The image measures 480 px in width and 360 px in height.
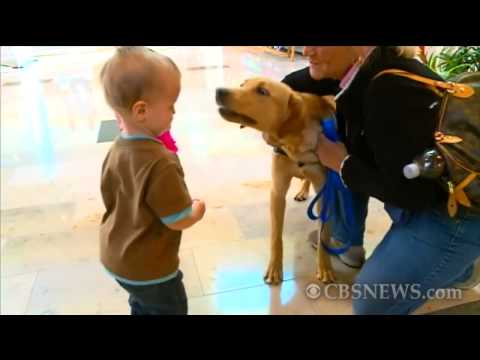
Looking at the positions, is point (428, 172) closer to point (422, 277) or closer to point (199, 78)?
point (422, 277)

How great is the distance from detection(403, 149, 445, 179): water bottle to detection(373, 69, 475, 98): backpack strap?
0.16 meters

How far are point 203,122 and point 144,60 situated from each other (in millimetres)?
2772

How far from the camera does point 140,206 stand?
1.06 meters

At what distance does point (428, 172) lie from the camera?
105 centimetres

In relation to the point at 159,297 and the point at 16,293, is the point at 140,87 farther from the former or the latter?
the point at 16,293

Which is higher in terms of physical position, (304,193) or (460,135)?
(460,135)

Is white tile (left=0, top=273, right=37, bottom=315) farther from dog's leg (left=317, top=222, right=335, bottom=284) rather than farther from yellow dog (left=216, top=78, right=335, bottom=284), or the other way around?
dog's leg (left=317, top=222, right=335, bottom=284)

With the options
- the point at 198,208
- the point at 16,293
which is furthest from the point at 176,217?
the point at 16,293

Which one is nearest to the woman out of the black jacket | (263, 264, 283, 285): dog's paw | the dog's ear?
the black jacket

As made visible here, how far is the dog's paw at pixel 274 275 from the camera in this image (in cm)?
179

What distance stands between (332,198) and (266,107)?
1.57ft

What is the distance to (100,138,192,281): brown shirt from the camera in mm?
1021
